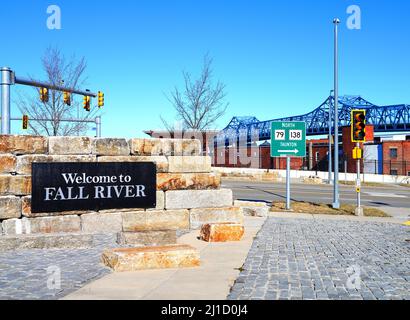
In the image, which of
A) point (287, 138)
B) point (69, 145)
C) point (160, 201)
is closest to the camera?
point (69, 145)

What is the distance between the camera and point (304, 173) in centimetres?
4778

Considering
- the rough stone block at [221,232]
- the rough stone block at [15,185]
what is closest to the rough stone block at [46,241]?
the rough stone block at [15,185]

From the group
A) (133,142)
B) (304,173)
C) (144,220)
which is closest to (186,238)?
(144,220)

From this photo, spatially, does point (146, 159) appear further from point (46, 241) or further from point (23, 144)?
point (46, 241)

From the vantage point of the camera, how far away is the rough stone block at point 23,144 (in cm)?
891

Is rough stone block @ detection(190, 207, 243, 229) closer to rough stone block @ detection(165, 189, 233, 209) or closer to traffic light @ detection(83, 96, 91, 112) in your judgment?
rough stone block @ detection(165, 189, 233, 209)

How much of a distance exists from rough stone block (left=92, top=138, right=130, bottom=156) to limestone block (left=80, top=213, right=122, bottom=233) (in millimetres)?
1330

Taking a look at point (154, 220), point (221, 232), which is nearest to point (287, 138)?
point (221, 232)

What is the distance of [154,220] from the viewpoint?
10.1m

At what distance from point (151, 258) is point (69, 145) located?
11.9 feet

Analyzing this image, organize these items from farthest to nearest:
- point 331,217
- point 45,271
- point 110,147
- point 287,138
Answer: point 287,138 < point 331,217 < point 110,147 < point 45,271

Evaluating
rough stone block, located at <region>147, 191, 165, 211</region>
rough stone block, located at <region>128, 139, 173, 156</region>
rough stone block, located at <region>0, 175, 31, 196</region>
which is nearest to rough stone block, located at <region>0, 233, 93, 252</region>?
rough stone block, located at <region>0, 175, 31, 196</region>
